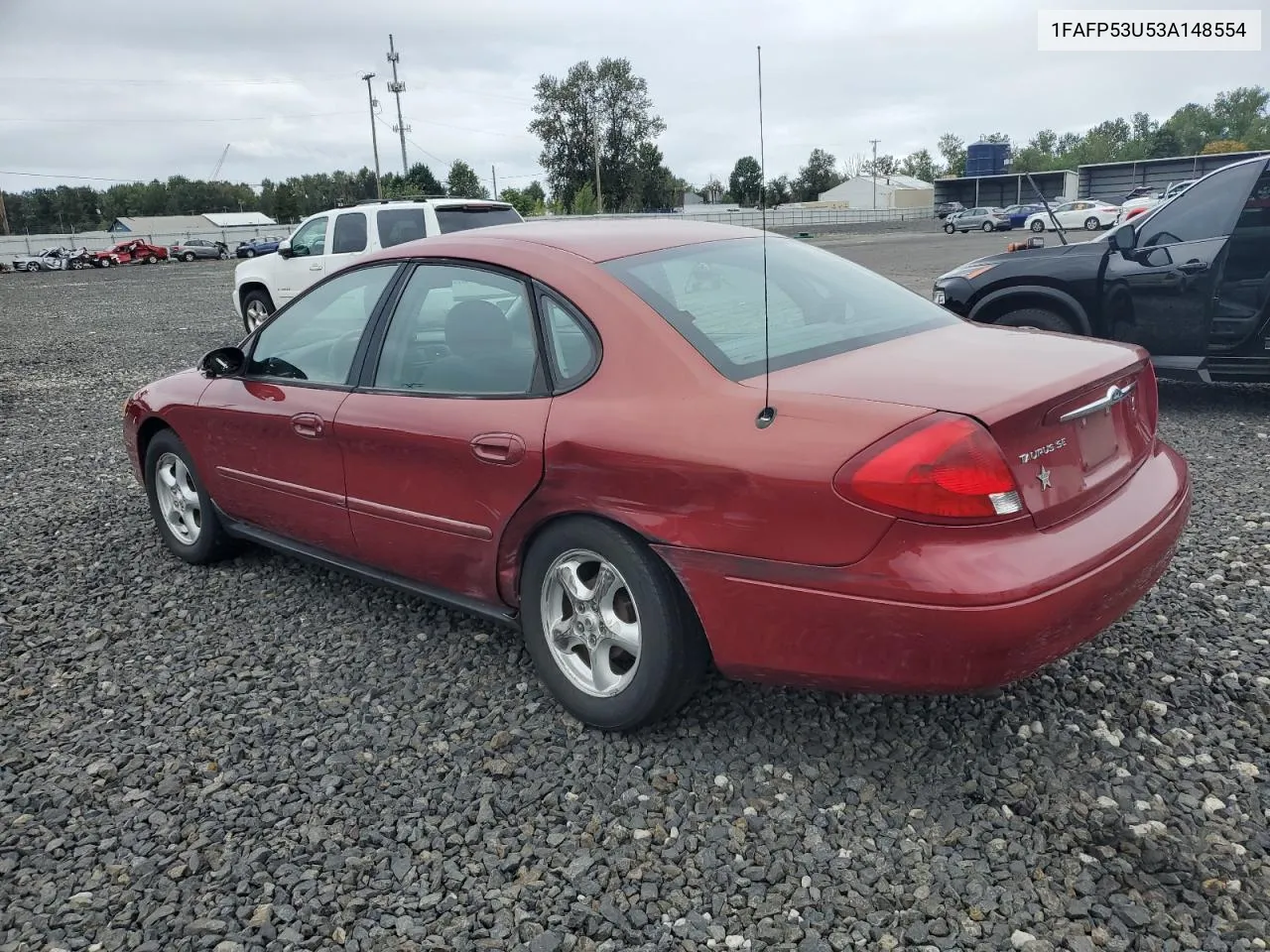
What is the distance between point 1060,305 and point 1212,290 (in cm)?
92

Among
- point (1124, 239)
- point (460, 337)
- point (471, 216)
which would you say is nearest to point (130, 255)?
point (471, 216)

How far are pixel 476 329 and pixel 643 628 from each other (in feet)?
3.98

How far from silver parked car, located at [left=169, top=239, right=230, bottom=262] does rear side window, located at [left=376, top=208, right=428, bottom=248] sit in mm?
43978

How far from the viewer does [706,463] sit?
2625 millimetres

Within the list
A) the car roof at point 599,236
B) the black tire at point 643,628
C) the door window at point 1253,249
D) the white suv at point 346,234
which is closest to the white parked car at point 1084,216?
the white suv at point 346,234

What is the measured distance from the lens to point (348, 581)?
14.8 ft

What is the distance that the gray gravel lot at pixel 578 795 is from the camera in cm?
232

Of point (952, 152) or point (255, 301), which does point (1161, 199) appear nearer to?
point (255, 301)

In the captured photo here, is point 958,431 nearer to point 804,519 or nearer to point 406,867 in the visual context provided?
point 804,519

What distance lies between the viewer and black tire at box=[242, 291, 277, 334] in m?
13.5

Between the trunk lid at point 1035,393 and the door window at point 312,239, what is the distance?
11.0m

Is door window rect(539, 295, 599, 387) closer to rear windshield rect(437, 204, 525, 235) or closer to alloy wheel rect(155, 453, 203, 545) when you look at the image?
alloy wheel rect(155, 453, 203, 545)

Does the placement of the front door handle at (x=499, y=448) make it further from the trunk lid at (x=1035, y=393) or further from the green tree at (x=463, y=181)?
the green tree at (x=463, y=181)

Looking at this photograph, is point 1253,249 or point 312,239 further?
point 312,239
